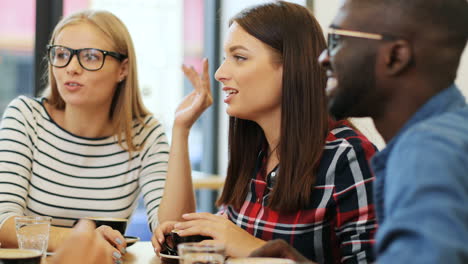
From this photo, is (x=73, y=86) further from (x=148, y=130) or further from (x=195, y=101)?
(x=195, y=101)

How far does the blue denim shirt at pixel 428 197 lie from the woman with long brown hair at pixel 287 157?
2.18 feet

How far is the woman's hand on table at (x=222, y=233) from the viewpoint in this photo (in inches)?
55.9

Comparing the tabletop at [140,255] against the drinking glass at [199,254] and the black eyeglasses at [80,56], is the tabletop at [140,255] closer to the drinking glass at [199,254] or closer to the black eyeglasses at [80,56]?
the drinking glass at [199,254]

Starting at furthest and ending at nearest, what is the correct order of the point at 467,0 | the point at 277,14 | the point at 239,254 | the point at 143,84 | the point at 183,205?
the point at 143,84
the point at 183,205
the point at 277,14
the point at 239,254
the point at 467,0

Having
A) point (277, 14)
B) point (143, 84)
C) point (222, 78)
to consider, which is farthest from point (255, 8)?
point (143, 84)

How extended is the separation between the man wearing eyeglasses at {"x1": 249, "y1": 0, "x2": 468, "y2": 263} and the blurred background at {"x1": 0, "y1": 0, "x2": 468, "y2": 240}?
3328 mm

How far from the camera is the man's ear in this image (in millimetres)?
931

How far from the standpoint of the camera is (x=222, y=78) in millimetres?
1738

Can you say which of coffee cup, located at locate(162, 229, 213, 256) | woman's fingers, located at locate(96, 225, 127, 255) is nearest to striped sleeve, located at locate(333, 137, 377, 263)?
coffee cup, located at locate(162, 229, 213, 256)

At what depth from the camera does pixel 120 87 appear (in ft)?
7.70

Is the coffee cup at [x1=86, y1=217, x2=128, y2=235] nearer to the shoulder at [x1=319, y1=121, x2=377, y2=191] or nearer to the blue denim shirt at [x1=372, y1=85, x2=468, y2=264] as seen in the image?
the shoulder at [x1=319, y1=121, x2=377, y2=191]

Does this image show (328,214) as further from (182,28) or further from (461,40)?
(182,28)

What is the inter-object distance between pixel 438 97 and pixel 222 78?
912 mm

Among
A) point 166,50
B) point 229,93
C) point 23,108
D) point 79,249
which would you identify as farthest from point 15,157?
point 166,50
